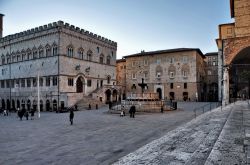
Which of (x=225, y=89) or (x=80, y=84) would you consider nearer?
(x=225, y=89)

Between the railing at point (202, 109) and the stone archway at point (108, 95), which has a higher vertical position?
the stone archway at point (108, 95)

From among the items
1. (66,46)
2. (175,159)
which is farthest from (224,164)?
(66,46)

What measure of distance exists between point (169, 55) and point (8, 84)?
34.0 metres

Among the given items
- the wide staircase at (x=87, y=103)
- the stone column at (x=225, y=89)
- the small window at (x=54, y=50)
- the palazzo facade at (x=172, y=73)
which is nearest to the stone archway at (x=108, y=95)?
the wide staircase at (x=87, y=103)

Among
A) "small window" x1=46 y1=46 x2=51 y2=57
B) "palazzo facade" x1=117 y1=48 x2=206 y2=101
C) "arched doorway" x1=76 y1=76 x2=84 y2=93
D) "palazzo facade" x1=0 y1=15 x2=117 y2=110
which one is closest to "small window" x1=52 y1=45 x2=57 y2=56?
"palazzo facade" x1=0 y1=15 x2=117 y2=110

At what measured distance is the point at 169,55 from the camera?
4925 cm

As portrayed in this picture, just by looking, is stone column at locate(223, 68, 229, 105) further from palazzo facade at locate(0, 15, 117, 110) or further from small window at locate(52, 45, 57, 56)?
small window at locate(52, 45, 57, 56)

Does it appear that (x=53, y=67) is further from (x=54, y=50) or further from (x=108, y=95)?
(x=108, y=95)

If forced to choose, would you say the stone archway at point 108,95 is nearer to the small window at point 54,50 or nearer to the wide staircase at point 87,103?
the wide staircase at point 87,103

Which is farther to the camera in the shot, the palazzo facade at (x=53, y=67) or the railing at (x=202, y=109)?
the palazzo facade at (x=53, y=67)

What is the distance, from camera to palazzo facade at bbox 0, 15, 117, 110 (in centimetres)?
3531

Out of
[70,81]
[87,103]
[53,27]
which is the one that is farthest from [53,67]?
[87,103]

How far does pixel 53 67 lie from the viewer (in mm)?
35625

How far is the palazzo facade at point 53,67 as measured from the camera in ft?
116
